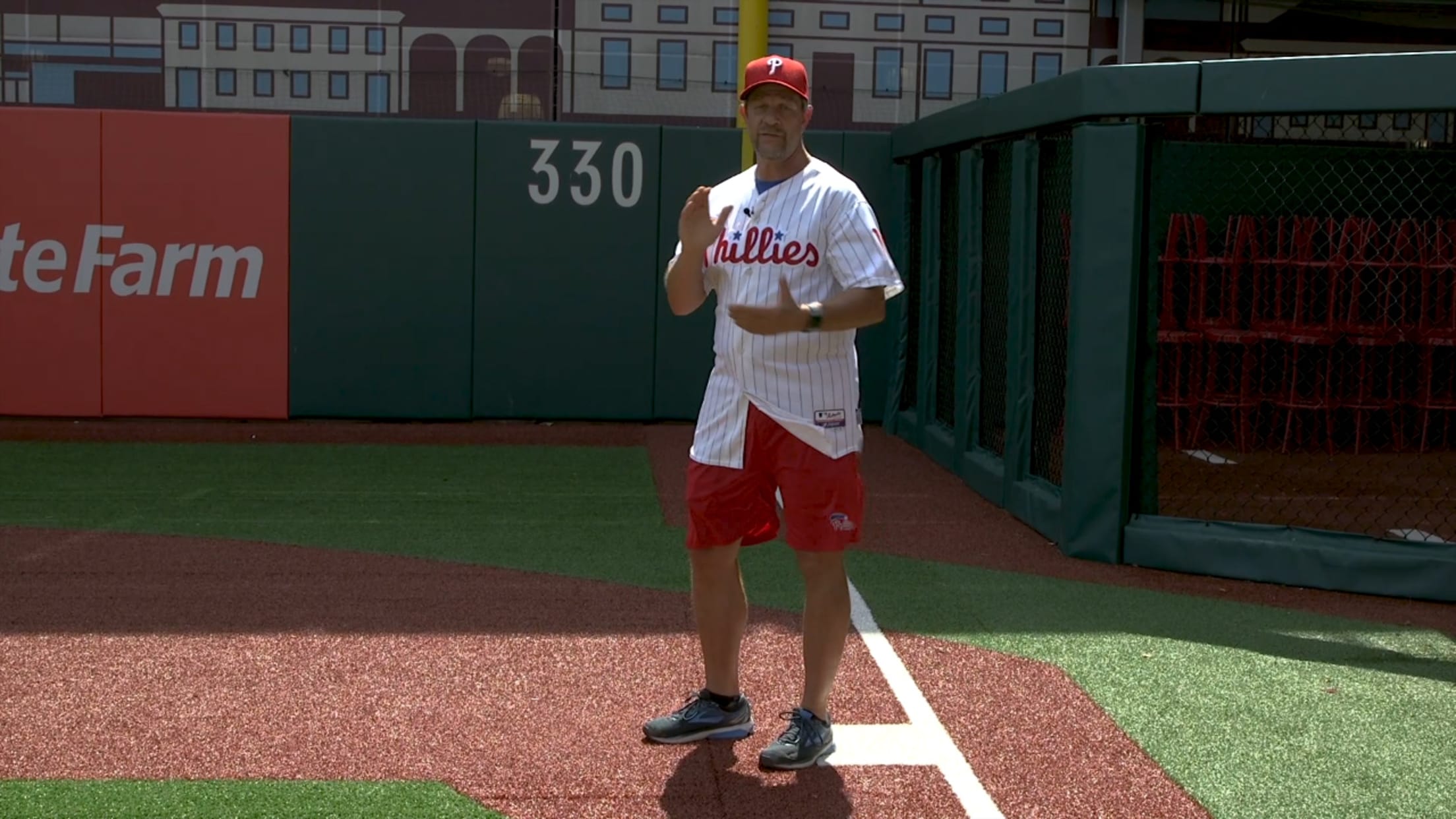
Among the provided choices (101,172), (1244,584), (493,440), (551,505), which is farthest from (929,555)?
(101,172)

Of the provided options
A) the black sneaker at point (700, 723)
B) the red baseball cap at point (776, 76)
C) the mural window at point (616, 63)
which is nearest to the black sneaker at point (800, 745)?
the black sneaker at point (700, 723)

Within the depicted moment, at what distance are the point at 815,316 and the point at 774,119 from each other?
52 cm

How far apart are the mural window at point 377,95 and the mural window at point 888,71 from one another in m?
5.04

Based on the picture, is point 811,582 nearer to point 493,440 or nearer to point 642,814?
point 642,814

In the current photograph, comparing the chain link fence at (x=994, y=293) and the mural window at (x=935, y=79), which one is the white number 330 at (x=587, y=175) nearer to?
the chain link fence at (x=994, y=293)

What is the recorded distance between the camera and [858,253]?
13.1 ft

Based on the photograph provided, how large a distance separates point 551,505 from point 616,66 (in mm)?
9365

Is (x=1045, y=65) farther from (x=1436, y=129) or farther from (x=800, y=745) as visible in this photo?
(x=800, y=745)

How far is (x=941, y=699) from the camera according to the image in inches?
192

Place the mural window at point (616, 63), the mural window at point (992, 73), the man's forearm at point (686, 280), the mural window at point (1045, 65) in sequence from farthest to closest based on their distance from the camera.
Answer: the mural window at point (1045, 65) → the mural window at point (992, 73) → the mural window at point (616, 63) → the man's forearm at point (686, 280)

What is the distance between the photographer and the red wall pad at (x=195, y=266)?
36.1ft

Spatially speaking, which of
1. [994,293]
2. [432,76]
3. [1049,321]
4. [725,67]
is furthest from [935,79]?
[1049,321]

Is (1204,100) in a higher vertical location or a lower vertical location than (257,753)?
higher

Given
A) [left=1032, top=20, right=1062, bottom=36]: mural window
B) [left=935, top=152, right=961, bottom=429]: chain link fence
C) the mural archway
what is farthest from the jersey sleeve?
[left=1032, top=20, right=1062, bottom=36]: mural window
